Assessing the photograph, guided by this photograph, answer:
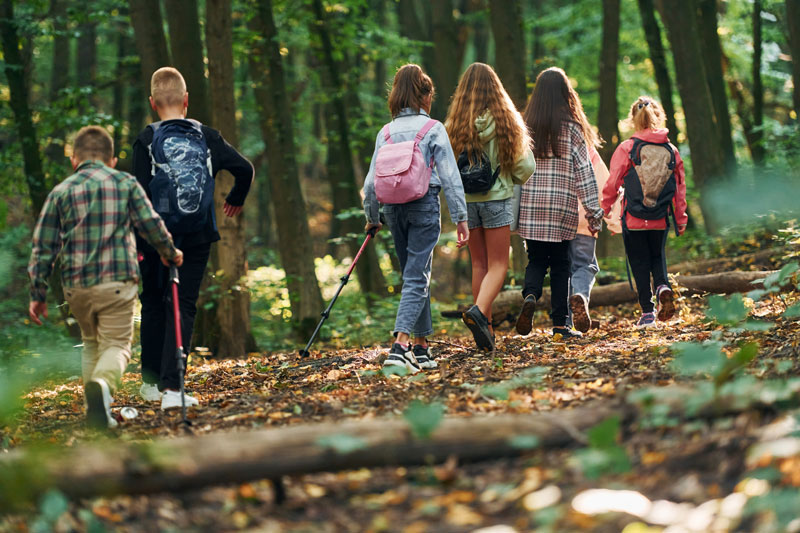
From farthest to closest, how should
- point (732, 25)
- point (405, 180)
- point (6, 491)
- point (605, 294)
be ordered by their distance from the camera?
point (732, 25) → point (605, 294) → point (405, 180) → point (6, 491)

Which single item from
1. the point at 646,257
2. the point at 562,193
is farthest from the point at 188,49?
the point at 646,257

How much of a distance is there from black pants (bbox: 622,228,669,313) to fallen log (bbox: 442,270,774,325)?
748 millimetres

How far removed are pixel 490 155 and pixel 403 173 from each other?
1.12 metres

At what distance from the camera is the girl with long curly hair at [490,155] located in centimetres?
683

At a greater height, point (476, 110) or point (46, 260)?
point (476, 110)

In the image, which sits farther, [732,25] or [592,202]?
[732,25]

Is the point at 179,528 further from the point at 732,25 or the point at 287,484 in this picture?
the point at 732,25

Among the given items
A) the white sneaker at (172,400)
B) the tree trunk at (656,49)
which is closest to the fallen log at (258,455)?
the white sneaker at (172,400)

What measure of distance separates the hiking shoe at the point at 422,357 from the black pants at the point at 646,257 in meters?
2.79

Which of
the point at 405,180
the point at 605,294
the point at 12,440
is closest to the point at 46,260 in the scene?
the point at 12,440

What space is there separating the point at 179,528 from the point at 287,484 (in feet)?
1.73

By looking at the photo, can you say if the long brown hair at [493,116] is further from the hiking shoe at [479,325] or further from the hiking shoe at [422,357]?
the hiking shoe at [422,357]

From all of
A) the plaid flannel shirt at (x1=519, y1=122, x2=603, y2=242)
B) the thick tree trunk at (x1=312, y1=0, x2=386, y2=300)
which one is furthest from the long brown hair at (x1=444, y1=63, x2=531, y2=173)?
the thick tree trunk at (x1=312, y1=0, x2=386, y2=300)

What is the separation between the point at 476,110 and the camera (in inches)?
271
